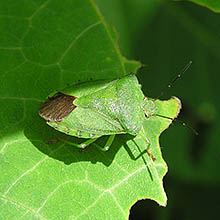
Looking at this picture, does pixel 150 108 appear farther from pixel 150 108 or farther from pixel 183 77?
pixel 183 77

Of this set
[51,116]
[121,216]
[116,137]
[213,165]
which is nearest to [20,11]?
[51,116]

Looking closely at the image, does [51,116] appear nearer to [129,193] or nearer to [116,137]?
[116,137]

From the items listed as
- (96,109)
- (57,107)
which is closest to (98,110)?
(96,109)

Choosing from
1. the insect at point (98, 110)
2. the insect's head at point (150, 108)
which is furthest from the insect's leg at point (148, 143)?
the insect's head at point (150, 108)

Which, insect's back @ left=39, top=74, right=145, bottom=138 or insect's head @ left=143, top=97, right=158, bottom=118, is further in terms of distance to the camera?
insect's head @ left=143, top=97, right=158, bottom=118

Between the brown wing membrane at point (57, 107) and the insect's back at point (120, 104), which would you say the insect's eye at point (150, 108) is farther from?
the brown wing membrane at point (57, 107)

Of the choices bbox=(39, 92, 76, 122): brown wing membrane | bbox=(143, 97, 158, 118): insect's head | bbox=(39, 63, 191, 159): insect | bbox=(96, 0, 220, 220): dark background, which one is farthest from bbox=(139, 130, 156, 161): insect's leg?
bbox=(96, 0, 220, 220): dark background

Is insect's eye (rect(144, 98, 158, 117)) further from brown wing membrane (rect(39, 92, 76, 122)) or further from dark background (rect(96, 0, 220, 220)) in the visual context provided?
dark background (rect(96, 0, 220, 220))
